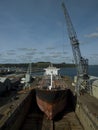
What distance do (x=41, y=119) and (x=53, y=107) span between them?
8.57 ft

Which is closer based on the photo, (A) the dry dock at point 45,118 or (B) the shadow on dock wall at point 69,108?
(A) the dry dock at point 45,118

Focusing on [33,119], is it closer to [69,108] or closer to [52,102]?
[52,102]

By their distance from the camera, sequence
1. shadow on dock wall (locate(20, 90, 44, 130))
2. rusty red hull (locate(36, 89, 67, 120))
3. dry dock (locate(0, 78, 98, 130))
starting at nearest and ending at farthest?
dry dock (locate(0, 78, 98, 130)), shadow on dock wall (locate(20, 90, 44, 130)), rusty red hull (locate(36, 89, 67, 120))

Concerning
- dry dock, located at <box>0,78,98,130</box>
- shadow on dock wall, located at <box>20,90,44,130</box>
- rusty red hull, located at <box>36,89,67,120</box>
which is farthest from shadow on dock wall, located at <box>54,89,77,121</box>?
shadow on dock wall, located at <box>20,90,44,130</box>

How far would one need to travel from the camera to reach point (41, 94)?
32031mm

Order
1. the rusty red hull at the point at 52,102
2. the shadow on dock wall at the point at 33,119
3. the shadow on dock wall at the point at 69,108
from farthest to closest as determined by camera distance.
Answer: the shadow on dock wall at the point at 69,108 < the rusty red hull at the point at 52,102 < the shadow on dock wall at the point at 33,119

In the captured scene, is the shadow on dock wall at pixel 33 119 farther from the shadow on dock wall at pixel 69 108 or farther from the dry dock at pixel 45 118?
the shadow on dock wall at pixel 69 108

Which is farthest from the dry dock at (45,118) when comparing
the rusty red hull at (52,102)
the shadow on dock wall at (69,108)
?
the rusty red hull at (52,102)

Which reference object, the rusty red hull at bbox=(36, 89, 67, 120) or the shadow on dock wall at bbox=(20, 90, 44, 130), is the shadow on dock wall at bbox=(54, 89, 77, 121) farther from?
the shadow on dock wall at bbox=(20, 90, 44, 130)

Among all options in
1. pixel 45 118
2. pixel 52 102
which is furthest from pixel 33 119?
pixel 52 102

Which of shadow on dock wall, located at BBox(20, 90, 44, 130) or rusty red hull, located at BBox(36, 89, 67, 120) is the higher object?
rusty red hull, located at BBox(36, 89, 67, 120)

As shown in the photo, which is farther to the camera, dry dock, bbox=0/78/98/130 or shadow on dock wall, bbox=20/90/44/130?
shadow on dock wall, bbox=20/90/44/130

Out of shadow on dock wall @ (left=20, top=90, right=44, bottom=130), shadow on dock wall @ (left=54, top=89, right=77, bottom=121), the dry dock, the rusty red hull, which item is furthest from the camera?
shadow on dock wall @ (left=54, top=89, right=77, bottom=121)

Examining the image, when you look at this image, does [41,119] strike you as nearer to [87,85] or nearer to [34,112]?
[34,112]
